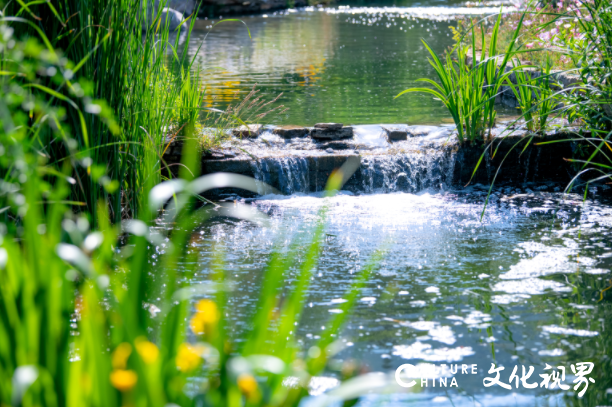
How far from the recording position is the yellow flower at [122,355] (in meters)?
1.25

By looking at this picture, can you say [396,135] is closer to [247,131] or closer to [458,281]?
[247,131]

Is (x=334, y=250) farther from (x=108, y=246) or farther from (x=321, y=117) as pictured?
(x=321, y=117)

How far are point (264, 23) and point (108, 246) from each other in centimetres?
2481

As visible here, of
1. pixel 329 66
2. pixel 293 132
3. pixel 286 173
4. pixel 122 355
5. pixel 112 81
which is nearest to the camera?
pixel 122 355

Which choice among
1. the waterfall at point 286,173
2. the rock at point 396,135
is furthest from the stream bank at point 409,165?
the rock at point 396,135

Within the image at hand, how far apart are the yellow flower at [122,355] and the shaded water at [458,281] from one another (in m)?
0.66

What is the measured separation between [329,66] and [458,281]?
10429 mm

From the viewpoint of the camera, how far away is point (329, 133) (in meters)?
6.70

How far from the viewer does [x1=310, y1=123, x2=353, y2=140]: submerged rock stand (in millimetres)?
6676

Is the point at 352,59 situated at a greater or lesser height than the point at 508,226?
greater

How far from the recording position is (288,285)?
11.7 feet

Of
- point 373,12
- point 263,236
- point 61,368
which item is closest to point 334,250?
point 263,236

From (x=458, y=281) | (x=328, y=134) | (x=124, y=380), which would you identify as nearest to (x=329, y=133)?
(x=328, y=134)

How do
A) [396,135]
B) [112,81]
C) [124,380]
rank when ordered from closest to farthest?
[124,380] < [112,81] < [396,135]
